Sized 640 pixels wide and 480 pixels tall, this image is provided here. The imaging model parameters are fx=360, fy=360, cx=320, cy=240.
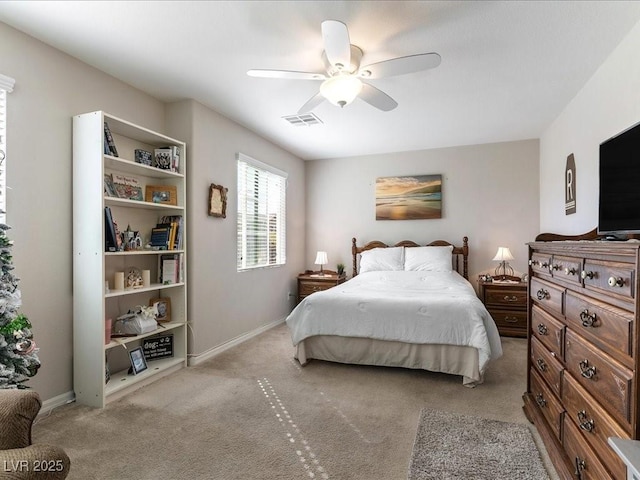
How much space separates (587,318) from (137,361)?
3.07 meters

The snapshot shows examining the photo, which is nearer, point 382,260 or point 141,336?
point 141,336

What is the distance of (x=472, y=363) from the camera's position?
291cm

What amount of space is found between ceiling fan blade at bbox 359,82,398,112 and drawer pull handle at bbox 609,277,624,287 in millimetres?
1895

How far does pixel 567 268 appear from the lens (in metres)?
1.71

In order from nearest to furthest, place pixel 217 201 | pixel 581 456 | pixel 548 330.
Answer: pixel 581 456 → pixel 548 330 → pixel 217 201

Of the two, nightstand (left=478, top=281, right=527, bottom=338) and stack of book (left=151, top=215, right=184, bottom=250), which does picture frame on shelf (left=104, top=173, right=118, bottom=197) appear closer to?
stack of book (left=151, top=215, right=184, bottom=250)

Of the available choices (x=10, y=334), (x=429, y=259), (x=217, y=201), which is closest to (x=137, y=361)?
(x=10, y=334)

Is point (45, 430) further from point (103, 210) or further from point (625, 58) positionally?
point (625, 58)

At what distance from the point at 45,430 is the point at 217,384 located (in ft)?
3.70

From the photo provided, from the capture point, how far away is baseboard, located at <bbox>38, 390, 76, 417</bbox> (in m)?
2.44

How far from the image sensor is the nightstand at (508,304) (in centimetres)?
439

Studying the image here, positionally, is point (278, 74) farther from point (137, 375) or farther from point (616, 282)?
point (137, 375)

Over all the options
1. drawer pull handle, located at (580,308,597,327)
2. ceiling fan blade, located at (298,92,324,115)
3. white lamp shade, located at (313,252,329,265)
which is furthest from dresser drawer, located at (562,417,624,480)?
white lamp shade, located at (313,252,329,265)

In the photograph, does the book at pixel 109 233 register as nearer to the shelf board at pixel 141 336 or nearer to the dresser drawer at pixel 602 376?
the shelf board at pixel 141 336
